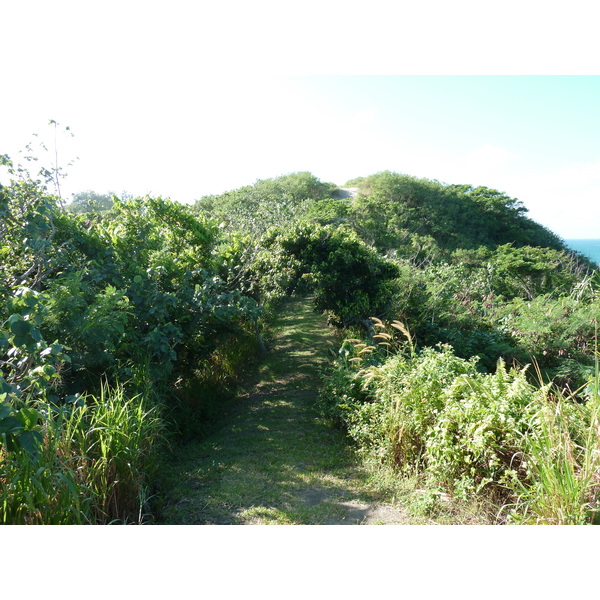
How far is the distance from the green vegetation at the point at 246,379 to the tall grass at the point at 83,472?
1cm

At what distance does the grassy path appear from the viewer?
3115 millimetres

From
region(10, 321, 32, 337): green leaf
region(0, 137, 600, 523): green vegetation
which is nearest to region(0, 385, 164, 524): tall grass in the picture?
region(0, 137, 600, 523): green vegetation

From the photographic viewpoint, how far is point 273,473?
3.85 metres

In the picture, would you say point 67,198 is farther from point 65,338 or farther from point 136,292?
point 65,338

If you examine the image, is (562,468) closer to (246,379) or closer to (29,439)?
(29,439)

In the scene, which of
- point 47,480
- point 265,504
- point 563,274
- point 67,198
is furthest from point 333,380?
point 563,274

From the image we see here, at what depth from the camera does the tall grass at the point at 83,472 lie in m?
2.34

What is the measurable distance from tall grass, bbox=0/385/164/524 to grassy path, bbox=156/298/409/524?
0.38 m

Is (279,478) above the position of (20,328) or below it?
below

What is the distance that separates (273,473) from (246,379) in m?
3.06

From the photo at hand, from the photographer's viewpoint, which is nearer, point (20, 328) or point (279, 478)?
point (20, 328)

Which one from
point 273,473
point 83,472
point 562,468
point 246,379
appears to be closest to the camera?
point 562,468

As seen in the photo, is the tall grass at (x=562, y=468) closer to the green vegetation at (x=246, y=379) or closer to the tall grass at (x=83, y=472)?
the green vegetation at (x=246, y=379)

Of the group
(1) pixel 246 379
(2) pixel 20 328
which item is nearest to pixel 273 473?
(2) pixel 20 328
